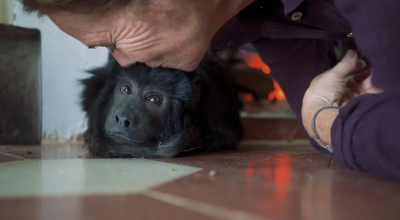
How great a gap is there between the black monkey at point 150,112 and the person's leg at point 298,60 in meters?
0.29

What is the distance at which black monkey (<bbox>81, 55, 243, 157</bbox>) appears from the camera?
1.20 metres

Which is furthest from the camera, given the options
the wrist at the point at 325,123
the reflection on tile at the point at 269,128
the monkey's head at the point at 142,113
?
the reflection on tile at the point at 269,128

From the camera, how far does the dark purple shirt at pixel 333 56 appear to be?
0.62 meters

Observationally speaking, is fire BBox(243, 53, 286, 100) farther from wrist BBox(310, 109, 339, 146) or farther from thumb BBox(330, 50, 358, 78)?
wrist BBox(310, 109, 339, 146)

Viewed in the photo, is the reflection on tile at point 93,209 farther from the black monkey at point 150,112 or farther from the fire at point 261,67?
the fire at point 261,67

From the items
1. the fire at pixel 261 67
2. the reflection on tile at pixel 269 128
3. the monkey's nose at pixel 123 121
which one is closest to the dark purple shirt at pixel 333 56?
the monkey's nose at pixel 123 121

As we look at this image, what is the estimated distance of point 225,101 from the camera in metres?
1.61

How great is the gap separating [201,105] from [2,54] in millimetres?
995

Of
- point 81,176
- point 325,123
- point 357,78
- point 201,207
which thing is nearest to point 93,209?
point 201,207

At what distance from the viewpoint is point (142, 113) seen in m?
1.24

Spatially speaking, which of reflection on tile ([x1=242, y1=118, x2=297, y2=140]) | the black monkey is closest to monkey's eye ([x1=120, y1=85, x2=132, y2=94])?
the black monkey

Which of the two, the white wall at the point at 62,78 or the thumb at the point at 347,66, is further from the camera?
the white wall at the point at 62,78

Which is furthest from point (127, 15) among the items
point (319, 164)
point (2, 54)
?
point (2, 54)

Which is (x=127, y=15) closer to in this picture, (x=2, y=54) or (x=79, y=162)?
(x=79, y=162)
